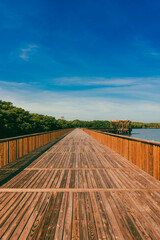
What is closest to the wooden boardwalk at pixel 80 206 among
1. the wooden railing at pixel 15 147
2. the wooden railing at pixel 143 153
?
the wooden railing at pixel 143 153

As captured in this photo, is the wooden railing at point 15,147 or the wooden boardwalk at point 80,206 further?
the wooden railing at point 15,147

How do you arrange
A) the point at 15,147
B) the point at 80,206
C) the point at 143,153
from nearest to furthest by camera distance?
the point at 80,206, the point at 143,153, the point at 15,147

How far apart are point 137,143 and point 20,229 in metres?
4.57

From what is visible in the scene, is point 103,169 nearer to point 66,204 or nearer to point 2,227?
point 66,204

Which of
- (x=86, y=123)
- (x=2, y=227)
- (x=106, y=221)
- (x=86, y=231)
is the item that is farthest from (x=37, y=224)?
(x=86, y=123)

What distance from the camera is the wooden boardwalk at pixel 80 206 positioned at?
1.97 m

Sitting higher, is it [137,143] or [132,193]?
[137,143]

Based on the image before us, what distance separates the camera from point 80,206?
2.55 metres

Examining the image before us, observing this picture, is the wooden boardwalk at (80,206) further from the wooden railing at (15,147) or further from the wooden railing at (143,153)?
the wooden railing at (15,147)

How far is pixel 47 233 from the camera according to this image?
6.34 feet

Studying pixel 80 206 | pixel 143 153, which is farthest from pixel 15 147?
pixel 143 153

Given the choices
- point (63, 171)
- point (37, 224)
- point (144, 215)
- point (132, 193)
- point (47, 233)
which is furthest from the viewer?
point (63, 171)

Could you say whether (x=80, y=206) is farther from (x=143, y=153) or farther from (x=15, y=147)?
(x=15, y=147)

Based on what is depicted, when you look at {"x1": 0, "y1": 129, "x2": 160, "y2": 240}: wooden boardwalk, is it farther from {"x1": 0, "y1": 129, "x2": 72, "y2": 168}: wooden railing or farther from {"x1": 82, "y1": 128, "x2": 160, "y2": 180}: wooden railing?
{"x1": 0, "y1": 129, "x2": 72, "y2": 168}: wooden railing
